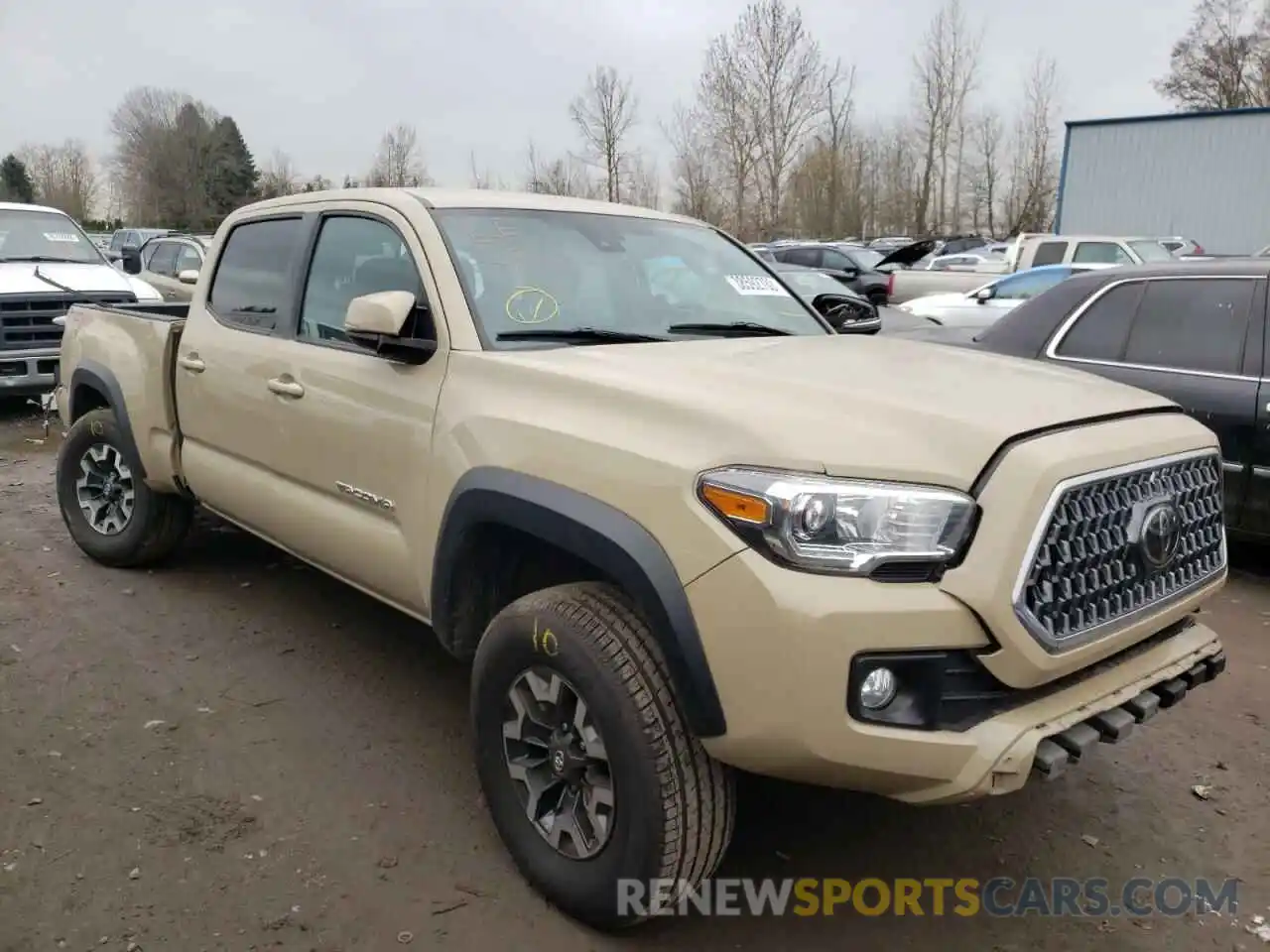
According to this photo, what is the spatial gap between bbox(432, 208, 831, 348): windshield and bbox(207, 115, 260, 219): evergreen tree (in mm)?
56396

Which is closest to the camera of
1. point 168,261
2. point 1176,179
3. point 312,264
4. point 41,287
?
point 312,264

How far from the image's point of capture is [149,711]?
3.71 meters

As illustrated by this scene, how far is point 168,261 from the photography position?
13742 mm

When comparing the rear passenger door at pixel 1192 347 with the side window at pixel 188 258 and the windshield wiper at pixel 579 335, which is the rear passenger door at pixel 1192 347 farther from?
the side window at pixel 188 258

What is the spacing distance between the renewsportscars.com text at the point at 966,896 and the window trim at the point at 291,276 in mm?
2555

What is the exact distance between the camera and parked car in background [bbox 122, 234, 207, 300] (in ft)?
38.3

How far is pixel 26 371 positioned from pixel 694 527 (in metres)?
9.11

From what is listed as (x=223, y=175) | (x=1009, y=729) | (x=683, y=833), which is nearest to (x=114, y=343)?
(x=683, y=833)

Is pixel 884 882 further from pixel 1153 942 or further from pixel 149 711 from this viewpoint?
pixel 149 711

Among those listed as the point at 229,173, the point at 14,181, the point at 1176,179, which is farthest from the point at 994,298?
the point at 14,181

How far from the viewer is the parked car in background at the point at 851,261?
21406mm

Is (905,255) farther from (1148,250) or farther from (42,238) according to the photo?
(42,238)

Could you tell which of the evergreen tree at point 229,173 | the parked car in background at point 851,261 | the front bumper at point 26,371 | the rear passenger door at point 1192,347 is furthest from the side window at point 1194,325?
the evergreen tree at point 229,173

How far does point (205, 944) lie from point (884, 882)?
5.82 ft
